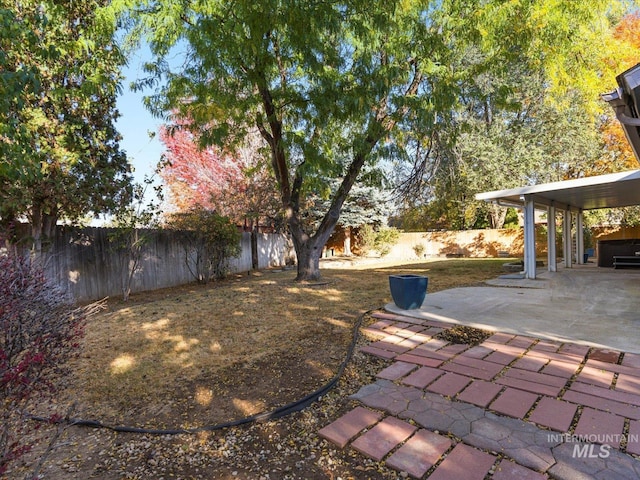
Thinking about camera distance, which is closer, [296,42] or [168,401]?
[168,401]

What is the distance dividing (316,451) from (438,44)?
24.1ft

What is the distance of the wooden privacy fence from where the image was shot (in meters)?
7.03

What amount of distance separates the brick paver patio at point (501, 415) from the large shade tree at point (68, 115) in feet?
16.8

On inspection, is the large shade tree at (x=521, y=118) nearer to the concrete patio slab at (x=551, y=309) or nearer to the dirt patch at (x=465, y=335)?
the concrete patio slab at (x=551, y=309)

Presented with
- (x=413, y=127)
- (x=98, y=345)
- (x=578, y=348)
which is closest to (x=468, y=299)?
(x=578, y=348)

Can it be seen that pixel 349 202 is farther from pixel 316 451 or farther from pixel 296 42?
pixel 316 451

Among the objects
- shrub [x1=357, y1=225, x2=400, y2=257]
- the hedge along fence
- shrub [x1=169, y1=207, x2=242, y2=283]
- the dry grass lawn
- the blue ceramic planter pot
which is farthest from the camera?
shrub [x1=357, y1=225, x2=400, y2=257]

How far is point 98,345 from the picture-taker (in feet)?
13.3

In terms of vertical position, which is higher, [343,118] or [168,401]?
[343,118]

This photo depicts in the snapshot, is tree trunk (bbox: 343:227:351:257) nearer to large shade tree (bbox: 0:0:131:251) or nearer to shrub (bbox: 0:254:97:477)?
large shade tree (bbox: 0:0:131:251)

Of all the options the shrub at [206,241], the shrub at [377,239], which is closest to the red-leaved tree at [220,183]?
the shrub at [206,241]
